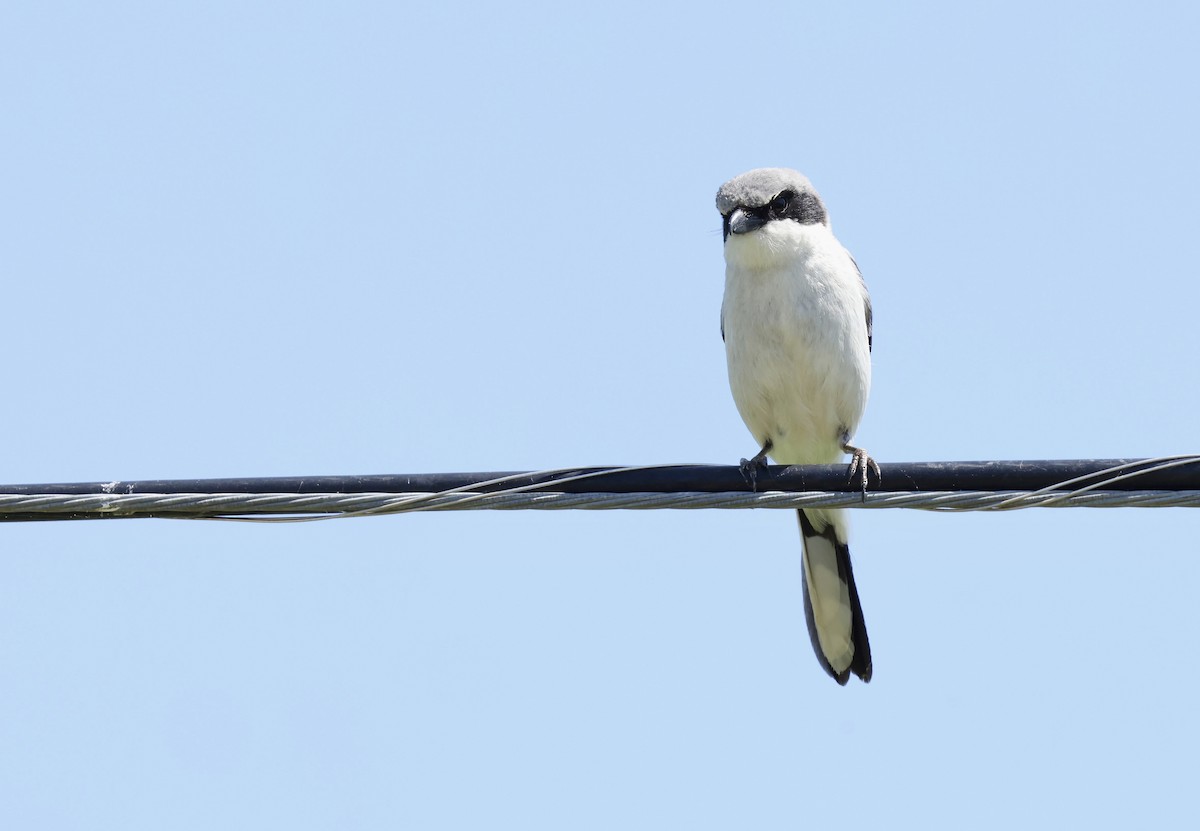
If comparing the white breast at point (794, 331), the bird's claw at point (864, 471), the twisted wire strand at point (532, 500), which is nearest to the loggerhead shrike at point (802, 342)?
the white breast at point (794, 331)

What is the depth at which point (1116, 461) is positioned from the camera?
465cm

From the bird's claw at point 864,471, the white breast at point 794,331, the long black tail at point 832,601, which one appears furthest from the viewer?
the long black tail at point 832,601

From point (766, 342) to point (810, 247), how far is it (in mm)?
572

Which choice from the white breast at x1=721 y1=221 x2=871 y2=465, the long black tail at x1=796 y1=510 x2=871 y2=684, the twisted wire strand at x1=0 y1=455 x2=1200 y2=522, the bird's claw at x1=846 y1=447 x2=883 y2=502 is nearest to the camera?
the twisted wire strand at x1=0 y1=455 x2=1200 y2=522

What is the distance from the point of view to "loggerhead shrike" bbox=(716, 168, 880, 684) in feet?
24.5

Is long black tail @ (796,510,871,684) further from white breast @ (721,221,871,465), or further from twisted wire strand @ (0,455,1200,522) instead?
twisted wire strand @ (0,455,1200,522)

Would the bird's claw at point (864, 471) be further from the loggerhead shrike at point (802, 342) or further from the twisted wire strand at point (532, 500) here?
the loggerhead shrike at point (802, 342)

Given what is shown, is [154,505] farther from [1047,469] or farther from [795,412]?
[795,412]

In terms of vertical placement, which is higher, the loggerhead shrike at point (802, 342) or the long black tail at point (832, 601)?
the loggerhead shrike at point (802, 342)

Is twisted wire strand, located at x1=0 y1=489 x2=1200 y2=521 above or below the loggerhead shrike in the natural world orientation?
below

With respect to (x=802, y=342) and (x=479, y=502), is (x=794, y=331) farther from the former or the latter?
(x=479, y=502)

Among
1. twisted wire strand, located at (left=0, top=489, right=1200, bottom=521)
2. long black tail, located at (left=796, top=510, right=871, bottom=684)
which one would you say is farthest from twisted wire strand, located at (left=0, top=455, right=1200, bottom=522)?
long black tail, located at (left=796, top=510, right=871, bottom=684)

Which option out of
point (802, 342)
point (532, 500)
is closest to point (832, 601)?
point (802, 342)

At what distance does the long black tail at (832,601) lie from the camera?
8062 mm
